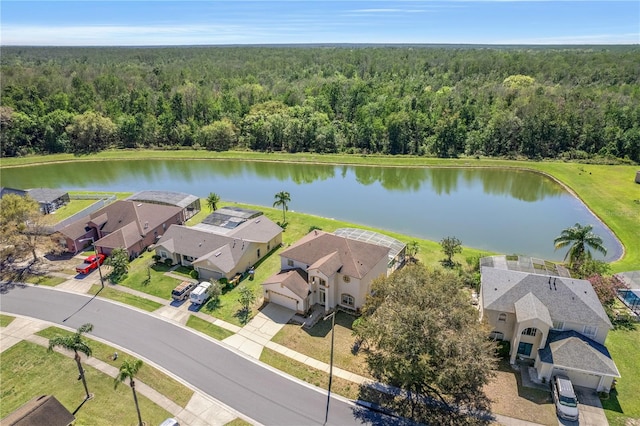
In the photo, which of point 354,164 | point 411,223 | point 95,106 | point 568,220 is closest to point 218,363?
point 411,223

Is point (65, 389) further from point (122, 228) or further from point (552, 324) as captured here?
point (552, 324)

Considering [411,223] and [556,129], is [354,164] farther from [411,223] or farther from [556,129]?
[556,129]

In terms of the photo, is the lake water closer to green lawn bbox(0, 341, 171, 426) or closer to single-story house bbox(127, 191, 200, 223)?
single-story house bbox(127, 191, 200, 223)

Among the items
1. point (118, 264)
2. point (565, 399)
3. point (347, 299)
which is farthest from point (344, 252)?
point (118, 264)

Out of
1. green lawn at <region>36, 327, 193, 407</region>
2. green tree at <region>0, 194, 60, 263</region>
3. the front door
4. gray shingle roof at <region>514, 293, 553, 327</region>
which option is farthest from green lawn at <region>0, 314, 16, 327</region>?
the front door

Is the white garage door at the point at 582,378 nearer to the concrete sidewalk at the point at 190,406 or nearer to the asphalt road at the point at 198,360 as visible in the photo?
the asphalt road at the point at 198,360

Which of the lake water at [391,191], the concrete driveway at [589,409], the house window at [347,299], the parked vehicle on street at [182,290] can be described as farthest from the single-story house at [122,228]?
the concrete driveway at [589,409]
